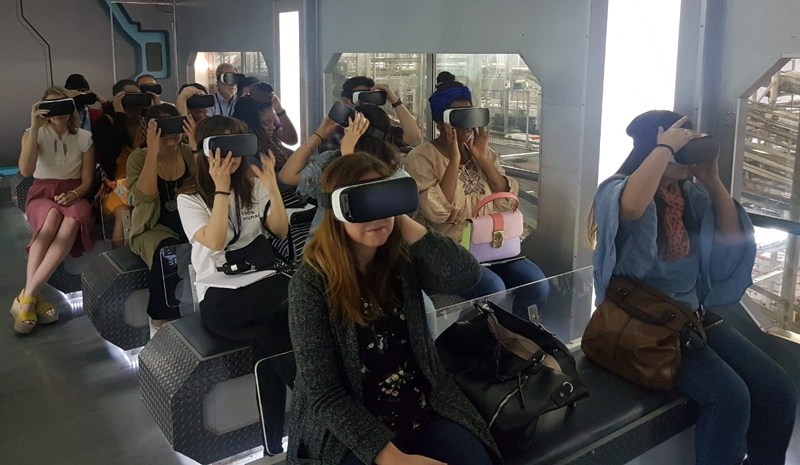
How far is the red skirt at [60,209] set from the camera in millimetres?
4812

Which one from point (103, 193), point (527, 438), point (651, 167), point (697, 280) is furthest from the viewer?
point (103, 193)

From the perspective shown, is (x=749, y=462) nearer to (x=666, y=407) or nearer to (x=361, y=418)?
(x=666, y=407)

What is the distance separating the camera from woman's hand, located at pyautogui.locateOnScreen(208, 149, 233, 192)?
9.80 ft

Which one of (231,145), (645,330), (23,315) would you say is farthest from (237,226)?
(23,315)

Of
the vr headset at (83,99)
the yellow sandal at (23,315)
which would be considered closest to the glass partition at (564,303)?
the yellow sandal at (23,315)

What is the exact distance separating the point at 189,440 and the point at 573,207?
2.20 m

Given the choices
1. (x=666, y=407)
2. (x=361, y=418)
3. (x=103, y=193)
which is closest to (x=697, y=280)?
(x=666, y=407)

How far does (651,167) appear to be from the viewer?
2414 mm

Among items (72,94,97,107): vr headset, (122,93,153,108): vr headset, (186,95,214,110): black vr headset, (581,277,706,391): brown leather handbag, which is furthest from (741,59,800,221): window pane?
(72,94,97,107): vr headset

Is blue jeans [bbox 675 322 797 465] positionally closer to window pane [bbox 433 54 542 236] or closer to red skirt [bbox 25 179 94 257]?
window pane [bbox 433 54 542 236]

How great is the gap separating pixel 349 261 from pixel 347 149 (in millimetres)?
1464

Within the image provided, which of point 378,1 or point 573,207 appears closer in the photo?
point 573,207

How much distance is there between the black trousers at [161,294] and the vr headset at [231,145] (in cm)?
103

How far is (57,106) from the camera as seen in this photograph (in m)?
4.62
